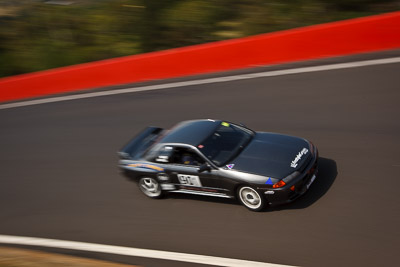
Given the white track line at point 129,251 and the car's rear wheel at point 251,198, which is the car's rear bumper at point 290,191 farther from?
the white track line at point 129,251

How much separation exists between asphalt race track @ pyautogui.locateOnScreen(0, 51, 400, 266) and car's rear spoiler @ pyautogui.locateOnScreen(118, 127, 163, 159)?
2.59 feet

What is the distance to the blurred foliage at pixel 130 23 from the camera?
14.2m

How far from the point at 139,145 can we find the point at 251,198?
2819mm

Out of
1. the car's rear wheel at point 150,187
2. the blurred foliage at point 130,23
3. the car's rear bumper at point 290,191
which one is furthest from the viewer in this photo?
the blurred foliage at point 130,23

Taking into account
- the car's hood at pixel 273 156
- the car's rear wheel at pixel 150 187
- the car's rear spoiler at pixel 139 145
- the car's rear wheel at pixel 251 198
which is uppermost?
the car's hood at pixel 273 156

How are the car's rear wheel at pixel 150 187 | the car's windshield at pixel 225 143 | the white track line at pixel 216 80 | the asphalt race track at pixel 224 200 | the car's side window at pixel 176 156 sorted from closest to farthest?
the asphalt race track at pixel 224 200, the car's windshield at pixel 225 143, the car's side window at pixel 176 156, the car's rear wheel at pixel 150 187, the white track line at pixel 216 80

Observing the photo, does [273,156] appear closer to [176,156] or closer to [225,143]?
[225,143]

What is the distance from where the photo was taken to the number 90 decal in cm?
877

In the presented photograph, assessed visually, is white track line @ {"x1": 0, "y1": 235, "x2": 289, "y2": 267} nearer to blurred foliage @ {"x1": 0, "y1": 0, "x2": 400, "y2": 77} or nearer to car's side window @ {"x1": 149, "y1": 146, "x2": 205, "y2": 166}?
car's side window @ {"x1": 149, "y1": 146, "x2": 205, "y2": 166}

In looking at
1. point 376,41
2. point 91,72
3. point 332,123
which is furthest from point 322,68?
point 91,72

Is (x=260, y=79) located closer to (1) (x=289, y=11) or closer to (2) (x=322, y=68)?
(2) (x=322, y=68)

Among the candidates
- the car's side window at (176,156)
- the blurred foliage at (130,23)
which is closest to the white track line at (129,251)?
the car's side window at (176,156)

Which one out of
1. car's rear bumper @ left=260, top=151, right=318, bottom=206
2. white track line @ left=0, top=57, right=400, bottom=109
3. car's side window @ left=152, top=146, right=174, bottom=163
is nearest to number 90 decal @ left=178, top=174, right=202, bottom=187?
car's side window @ left=152, top=146, right=174, bottom=163

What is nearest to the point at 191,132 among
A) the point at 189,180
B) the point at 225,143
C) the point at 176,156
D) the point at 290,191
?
the point at 176,156
